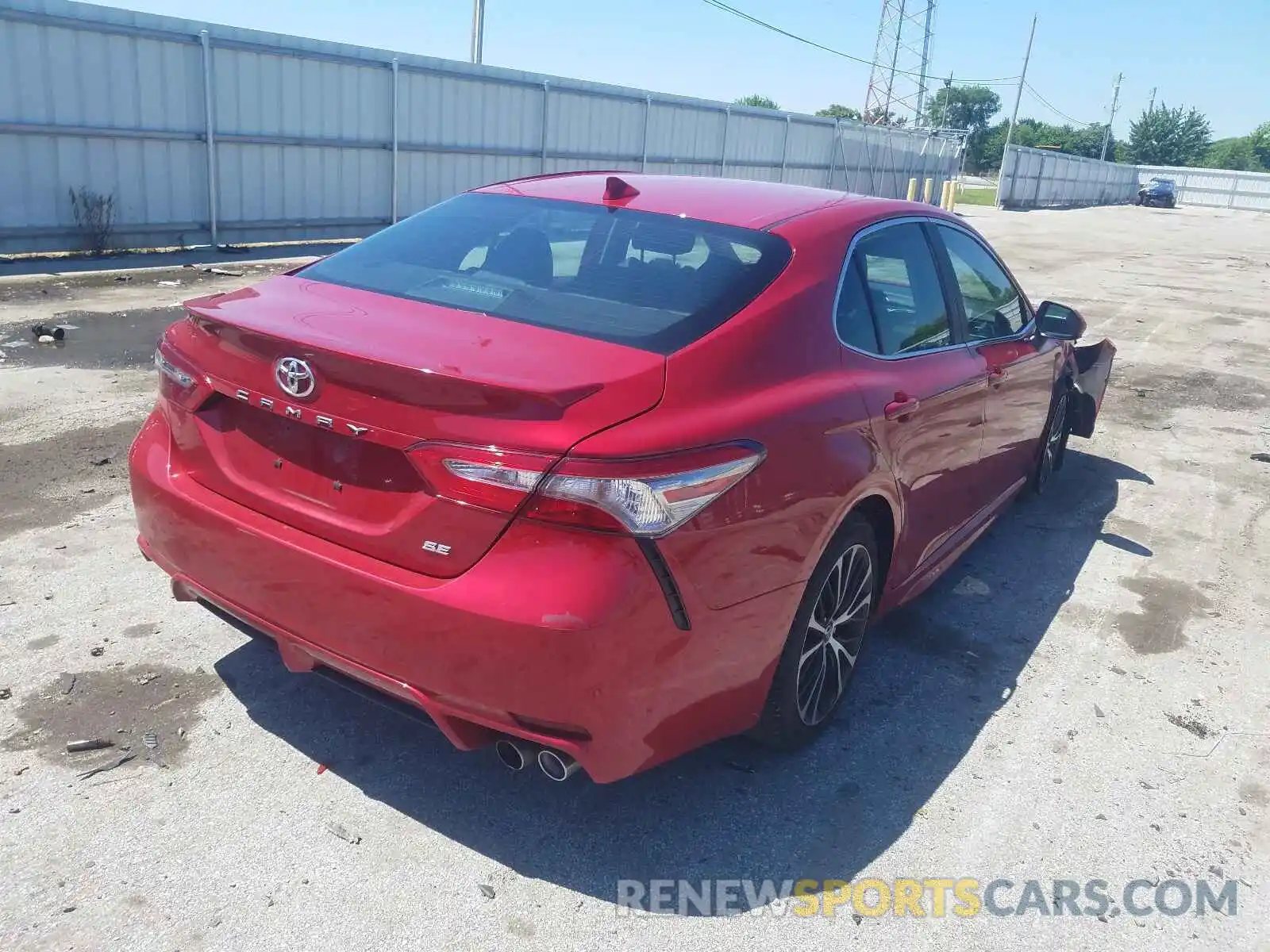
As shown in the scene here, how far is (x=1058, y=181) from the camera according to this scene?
5269 centimetres

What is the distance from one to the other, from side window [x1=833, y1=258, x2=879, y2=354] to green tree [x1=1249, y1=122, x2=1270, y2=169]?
123 meters

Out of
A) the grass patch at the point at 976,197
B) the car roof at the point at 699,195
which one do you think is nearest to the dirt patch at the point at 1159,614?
the car roof at the point at 699,195

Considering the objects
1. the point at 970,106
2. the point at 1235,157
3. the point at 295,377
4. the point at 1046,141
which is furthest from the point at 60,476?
the point at 970,106

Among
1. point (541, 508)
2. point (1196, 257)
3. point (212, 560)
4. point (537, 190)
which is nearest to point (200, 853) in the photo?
point (212, 560)

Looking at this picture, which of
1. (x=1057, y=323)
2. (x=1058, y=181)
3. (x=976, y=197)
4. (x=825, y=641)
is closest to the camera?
(x=825, y=641)

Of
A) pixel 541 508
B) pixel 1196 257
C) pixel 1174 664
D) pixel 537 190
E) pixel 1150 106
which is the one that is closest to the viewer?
pixel 541 508

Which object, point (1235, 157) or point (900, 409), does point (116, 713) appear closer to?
point (900, 409)

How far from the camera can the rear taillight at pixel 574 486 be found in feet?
7.75

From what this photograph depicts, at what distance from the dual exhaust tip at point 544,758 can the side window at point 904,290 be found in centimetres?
179

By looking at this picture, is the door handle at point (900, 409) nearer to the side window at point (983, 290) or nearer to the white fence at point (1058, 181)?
the side window at point (983, 290)

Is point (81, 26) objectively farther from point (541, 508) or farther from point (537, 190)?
point (541, 508)

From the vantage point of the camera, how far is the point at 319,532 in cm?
266

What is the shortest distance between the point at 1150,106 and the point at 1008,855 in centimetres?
11920

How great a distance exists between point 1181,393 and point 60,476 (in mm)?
9047
